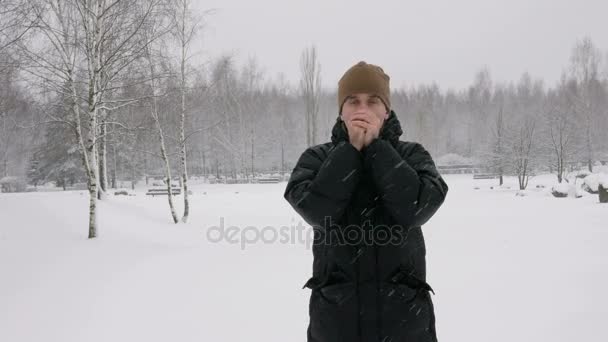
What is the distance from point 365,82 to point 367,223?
65 centimetres

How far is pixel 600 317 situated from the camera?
418 centimetres

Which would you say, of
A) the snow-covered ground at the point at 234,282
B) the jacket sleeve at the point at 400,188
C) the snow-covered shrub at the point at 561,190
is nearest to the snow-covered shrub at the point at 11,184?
the snow-covered ground at the point at 234,282

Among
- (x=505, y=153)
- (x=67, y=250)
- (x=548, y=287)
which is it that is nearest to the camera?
(x=548, y=287)

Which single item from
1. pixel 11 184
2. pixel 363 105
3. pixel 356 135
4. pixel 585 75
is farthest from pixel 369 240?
pixel 585 75

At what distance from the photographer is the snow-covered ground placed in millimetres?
4152

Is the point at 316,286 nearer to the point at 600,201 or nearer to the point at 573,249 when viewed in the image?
the point at 573,249

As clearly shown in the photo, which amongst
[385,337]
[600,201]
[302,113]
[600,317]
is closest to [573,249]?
[600,317]

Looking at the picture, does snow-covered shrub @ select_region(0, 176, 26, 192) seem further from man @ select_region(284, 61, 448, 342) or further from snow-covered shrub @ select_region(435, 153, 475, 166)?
snow-covered shrub @ select_region(435, 153, 475, 166)

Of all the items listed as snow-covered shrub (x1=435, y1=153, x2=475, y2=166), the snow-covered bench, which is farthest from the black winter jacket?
snow-covered shrub (x1=435, y1=153, x2=475, y2=166)

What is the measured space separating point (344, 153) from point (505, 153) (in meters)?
33.8

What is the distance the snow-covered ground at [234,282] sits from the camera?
13.6 feet

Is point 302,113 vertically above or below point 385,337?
above

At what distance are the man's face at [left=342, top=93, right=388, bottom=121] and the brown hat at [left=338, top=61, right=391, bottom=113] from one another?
2 centimetres

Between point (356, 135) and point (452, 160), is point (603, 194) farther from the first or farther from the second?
point (452, 160)
